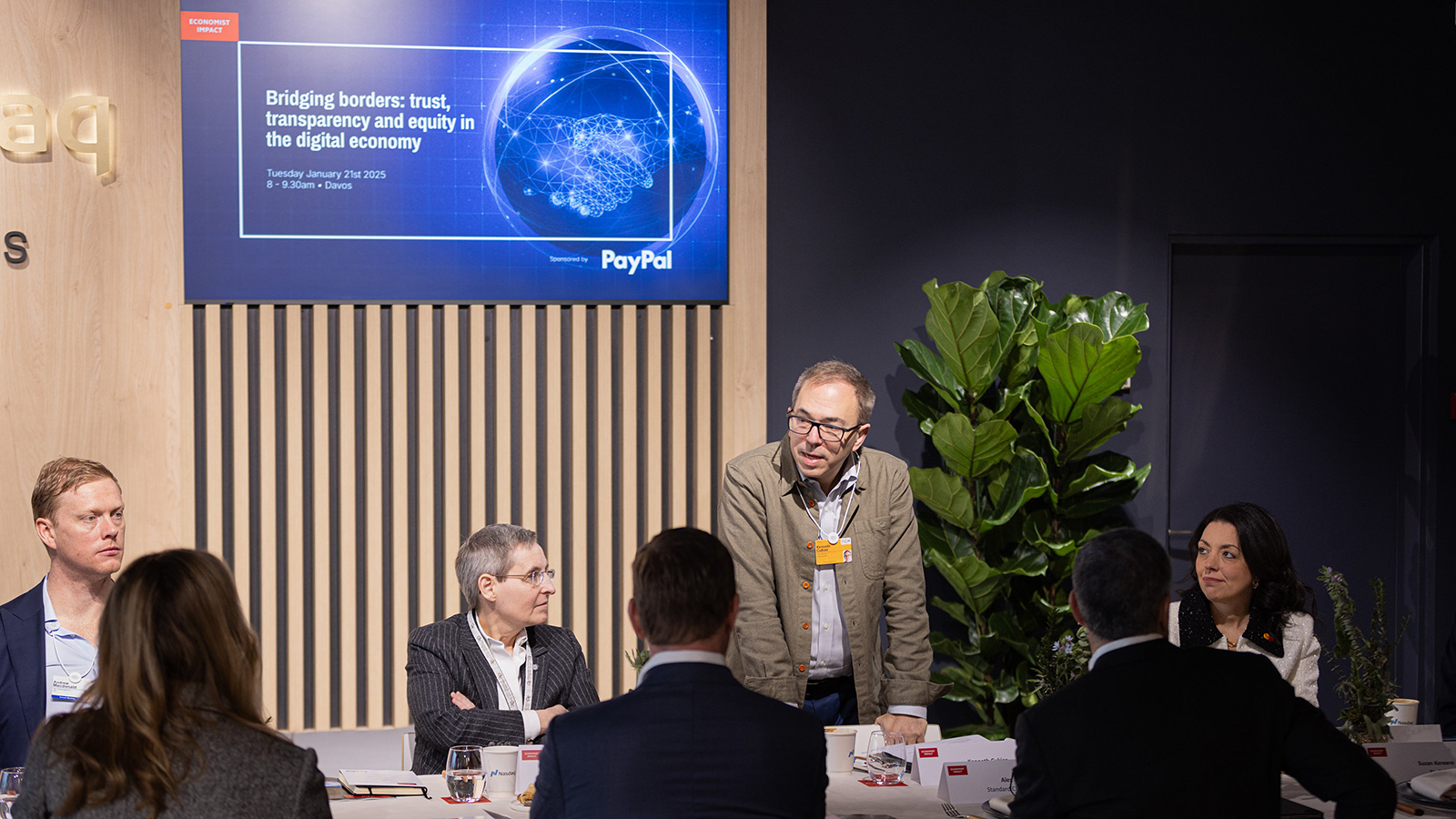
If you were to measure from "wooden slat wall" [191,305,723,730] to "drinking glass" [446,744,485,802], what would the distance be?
214 centimetres

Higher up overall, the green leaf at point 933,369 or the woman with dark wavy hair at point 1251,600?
the green leaf at point 933,369

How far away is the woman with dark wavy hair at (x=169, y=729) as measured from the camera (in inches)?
64.2

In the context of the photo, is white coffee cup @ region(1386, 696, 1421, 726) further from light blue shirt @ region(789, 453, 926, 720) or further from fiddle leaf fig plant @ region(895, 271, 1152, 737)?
fiddle leaf fig plant @ region(895, 271, 1152, 737)

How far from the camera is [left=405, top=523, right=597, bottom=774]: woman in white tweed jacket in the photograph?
294cm

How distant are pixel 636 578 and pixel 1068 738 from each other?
2.33ft

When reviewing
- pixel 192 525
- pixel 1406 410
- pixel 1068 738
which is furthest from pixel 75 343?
pixel 1406 410

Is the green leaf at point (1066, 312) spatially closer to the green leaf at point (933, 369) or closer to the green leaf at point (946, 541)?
the green leaf at point (933, 369)

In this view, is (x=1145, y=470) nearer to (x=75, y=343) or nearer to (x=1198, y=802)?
(x=1198, y=802)

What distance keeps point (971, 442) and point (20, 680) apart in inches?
116

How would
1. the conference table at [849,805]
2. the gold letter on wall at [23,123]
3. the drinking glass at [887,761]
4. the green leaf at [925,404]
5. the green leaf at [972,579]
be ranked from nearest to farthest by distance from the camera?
1. the conference table at [849,805]
2. the drinking glass at [887,761]
3. the gold letter on wall at [23,123]
4. the green leaf at [972,579]
5. the green leaf at [925,404]

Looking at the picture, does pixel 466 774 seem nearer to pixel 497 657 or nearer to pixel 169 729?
pixel 497 657

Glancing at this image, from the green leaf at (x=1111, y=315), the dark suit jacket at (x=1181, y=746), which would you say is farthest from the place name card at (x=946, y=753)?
the green leaf at (x=1111, y=315)

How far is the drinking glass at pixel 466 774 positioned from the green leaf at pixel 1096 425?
2.70 meters

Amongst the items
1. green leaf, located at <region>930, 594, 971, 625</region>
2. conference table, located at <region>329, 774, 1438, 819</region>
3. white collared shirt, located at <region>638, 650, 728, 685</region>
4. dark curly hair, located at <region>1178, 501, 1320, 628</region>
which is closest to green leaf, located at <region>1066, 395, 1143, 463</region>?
green leaf, located at <region>930, 594, 971, 625</region>
